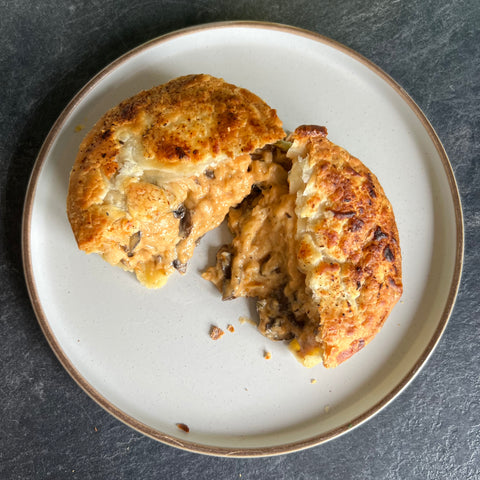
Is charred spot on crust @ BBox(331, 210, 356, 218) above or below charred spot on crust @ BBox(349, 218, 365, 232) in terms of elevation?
above

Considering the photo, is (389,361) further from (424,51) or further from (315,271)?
(424,51)

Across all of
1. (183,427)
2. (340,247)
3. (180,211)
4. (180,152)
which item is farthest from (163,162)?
(183,427)

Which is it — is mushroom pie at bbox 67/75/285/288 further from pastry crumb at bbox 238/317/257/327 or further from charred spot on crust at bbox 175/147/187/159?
pastry crumb at bbox 238/317/257/327

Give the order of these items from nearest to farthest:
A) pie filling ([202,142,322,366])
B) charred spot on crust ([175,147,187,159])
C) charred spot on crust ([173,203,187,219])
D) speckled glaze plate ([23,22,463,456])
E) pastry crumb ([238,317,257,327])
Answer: charred spot on crust ([175,147,187,159]) < charred spot on crust ([173,203,187,219]) < pie filling ([202,142,322,366]) < speckled glaze plate ([23,22,463,456]) < pastry crumb ([238,317,257,327])

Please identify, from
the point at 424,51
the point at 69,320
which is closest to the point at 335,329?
the point at 69,320

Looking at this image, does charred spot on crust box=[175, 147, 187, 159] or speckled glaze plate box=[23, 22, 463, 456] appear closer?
charred spot on crust box=[175, 147, 187, 159]

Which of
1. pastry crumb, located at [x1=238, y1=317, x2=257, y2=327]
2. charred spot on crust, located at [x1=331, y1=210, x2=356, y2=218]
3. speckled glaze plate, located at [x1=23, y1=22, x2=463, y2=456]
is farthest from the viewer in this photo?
pastry crumb, located at [x1=238, y1=317, x2=257, y2=327]

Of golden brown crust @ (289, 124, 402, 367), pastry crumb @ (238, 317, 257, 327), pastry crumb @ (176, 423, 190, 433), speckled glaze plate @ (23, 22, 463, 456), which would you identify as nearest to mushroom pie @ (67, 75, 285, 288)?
golden brown crust @ (289, 124, 402, 367)

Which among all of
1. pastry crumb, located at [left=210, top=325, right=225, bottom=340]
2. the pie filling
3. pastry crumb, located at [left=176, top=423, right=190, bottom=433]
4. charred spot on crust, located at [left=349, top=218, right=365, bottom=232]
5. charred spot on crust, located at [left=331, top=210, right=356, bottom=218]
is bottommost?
pastry crumb, located at [left=176, top=423, right=190, bottom=433]
